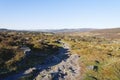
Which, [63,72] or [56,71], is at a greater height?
[56,71]

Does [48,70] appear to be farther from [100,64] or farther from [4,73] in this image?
[100,64]

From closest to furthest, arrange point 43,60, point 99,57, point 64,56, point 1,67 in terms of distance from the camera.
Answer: point 1,67 < point 43,60 < point 99,57 < point 64,56

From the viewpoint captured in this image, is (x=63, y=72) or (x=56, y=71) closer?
(x=56, y=71)

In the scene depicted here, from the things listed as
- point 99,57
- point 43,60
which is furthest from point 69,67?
point 99,57

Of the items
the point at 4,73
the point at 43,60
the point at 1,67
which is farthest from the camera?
the point at 43,60

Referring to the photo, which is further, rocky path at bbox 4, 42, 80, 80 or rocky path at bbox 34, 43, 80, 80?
rocky path at bbox 34, 43, 80, 80

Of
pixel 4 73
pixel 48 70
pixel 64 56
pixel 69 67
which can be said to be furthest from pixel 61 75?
pixel 64 56

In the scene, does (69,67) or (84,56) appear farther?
(84,56)

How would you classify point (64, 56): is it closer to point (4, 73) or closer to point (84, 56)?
point (84, 56)

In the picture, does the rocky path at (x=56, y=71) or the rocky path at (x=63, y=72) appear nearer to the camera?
the rocky path at (x=56, y=71)
